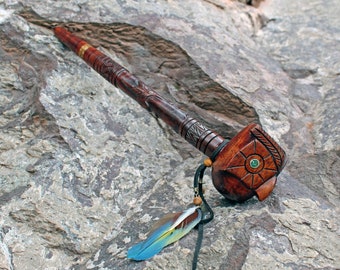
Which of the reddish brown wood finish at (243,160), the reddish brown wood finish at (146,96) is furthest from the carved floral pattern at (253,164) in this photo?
the reddish brown wood finish at (146,96)

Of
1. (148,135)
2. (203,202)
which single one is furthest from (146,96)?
(203,202)

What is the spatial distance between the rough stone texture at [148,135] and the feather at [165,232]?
30 mm

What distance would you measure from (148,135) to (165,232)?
60cm

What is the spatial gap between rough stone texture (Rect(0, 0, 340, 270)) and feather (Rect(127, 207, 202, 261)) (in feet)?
0.10

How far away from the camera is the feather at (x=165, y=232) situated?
4.32 feet

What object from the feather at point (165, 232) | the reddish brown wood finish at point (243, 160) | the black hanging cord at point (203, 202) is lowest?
the feather at point (165, 232)

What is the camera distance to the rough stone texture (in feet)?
4.46

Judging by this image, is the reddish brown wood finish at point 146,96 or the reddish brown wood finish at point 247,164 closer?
the reddish brown wood finish at point 247,164

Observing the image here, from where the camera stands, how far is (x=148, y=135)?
6.12 ft

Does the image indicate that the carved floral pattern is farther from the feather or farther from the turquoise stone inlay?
the feather

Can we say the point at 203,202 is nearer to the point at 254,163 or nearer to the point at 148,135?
the point at 254,163

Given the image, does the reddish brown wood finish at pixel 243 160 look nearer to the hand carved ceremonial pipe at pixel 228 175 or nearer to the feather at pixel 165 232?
the hand carved ceremonial pipe at pixel 228 175

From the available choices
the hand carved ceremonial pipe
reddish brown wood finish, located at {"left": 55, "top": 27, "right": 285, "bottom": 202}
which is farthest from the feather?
reddish brown wood finish, located at {"left": 55, "top": 27, "right": 285, "bottom": 202}

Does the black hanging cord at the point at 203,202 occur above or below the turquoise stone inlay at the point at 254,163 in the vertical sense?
below
